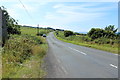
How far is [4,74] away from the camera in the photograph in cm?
831

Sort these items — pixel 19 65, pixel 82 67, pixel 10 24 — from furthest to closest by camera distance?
pixel 10 24, pixel 19 65, pixel 82 67

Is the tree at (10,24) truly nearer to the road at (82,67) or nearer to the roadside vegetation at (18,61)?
the roadside vegetation at (18,61)

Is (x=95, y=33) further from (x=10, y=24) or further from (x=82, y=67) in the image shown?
(x=82, y=67)

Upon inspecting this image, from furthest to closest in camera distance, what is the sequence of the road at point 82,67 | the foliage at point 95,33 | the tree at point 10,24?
the foliage at point 95,33
the tree at point 10,24
the road at point 82,67

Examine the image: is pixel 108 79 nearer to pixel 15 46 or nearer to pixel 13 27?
pixel 15 46

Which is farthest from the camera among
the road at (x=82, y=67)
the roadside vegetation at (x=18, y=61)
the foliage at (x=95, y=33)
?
the foliage at (x=95, y=33)

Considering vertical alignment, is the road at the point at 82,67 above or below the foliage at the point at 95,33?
below

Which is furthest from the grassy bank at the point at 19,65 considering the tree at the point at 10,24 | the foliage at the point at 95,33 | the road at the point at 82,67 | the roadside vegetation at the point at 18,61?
the foliage at the point at 95,33

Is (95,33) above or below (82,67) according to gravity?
above

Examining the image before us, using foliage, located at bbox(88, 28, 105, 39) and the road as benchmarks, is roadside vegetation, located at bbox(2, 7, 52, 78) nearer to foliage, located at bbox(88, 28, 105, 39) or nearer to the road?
the road

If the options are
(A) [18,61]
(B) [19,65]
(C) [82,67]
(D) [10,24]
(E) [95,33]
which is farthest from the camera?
(E) [95,33]

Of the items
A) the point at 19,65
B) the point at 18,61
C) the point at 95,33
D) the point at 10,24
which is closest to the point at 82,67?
the point at 19,65

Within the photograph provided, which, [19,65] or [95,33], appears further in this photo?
[95,33]

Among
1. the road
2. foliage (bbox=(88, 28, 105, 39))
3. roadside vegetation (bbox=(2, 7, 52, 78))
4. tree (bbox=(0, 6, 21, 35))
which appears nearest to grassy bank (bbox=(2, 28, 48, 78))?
roadside vegetation (bbox=(2, 7, 52, 78))
